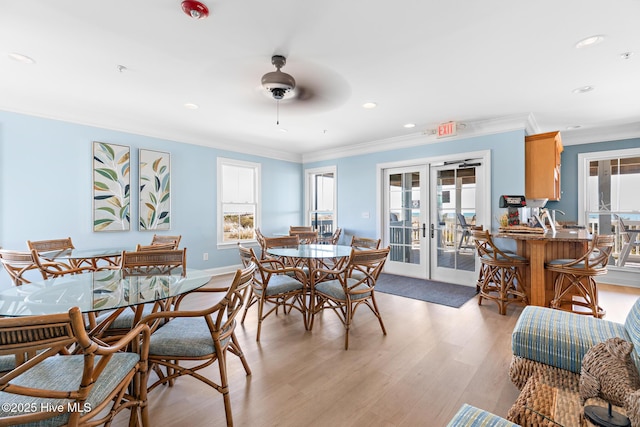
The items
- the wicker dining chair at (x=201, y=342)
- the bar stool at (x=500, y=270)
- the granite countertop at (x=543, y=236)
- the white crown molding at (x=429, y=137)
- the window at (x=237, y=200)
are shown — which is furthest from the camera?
the window at (x=237, y=200)

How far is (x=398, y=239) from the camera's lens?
5.54 meters

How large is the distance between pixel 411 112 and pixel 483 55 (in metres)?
1.47

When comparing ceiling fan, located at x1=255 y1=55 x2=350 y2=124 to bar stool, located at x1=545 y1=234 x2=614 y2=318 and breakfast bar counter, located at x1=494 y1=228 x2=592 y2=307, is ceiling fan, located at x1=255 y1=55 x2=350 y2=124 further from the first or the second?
bar stool, located at x1=545 y1=234 x2=614 y2=318

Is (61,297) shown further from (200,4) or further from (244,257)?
(200,4)

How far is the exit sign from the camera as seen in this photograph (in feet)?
14.3

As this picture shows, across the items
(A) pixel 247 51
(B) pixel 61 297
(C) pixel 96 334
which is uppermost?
(A) pixel 247 51

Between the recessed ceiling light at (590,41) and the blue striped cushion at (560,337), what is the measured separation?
2.13 meters

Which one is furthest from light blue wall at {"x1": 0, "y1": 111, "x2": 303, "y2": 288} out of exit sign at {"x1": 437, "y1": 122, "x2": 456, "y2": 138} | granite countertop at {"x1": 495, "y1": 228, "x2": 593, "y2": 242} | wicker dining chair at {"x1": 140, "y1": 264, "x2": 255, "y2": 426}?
granite countertop at {"x1": 495, "y1": 228, "x2": 593, "y2": 242}

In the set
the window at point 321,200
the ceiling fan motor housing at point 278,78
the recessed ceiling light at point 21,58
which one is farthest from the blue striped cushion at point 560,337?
the window at point 321,200

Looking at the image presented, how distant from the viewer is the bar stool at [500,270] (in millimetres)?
3377

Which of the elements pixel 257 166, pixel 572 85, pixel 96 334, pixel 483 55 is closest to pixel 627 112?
pixel 572 85

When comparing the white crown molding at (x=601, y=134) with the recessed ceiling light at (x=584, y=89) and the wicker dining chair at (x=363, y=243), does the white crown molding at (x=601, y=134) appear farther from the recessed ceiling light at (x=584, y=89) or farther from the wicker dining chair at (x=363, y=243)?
the wicker dining chair at (x=363, y=243)

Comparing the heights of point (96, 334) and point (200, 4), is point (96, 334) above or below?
below

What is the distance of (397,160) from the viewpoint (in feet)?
17.7
